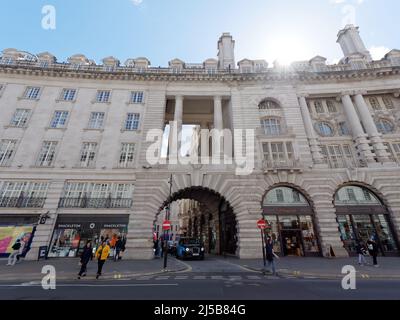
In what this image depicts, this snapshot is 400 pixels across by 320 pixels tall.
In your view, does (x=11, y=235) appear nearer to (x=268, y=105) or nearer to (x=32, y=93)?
(x=32, y=93)

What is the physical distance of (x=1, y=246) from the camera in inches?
742

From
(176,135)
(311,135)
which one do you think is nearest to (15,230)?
(176,135)

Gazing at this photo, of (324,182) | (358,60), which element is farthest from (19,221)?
(358,60)

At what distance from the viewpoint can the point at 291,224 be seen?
21.1 m

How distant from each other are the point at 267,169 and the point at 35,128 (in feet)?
88.7

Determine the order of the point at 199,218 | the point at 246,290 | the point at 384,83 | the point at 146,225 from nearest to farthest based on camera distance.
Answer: the point at 246,290, the point at 146,225, the point at 384,83, the point at 199,218

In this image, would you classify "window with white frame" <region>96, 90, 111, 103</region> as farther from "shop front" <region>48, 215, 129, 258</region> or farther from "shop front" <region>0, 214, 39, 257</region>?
"shop front" <region>0, 214, 39, 257</region>

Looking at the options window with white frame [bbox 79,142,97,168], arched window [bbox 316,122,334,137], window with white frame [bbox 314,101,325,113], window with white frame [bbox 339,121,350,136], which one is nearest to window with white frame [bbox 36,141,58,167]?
window with white frame [bbox 79,142,97,168]

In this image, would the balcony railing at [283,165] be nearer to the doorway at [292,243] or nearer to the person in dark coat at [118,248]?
the doorway at [292,243]

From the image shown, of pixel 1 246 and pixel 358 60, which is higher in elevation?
pixel 358 60

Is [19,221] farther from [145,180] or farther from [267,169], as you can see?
[267,169]

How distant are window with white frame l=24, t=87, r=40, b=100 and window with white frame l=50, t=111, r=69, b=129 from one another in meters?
3.80

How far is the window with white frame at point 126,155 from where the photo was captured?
22.8 m

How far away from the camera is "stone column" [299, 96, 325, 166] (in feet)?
75.5
